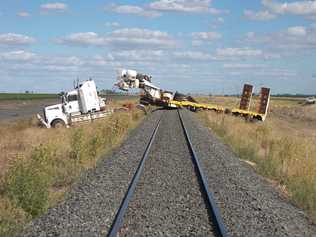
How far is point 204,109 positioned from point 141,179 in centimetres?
4516

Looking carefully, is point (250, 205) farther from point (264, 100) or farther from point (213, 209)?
point (264, 100)

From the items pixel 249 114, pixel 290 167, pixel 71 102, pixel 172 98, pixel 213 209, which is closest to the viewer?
pixel 213 209

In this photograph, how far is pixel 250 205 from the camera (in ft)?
38.2

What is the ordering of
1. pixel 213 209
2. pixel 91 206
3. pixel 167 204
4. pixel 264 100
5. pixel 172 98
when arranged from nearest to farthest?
pixel 213 209 → pixel 91 206 → pixel 167 204 → pixel 264 100 → pixel 172 98

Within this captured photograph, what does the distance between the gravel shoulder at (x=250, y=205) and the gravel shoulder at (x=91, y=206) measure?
2192mm

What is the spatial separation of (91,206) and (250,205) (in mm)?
3311

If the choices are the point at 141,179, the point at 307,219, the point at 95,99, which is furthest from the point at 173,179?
the point at 95,99

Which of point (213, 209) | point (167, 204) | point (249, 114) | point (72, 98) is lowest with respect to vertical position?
point (249, 114)

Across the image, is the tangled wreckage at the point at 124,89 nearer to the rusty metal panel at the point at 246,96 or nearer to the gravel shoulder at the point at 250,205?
the rusty metal panel at the point at 246,96

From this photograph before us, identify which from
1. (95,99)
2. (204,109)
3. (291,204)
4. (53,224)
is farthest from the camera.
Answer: (204,109)

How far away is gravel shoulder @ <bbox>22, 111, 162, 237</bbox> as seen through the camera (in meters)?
9.32

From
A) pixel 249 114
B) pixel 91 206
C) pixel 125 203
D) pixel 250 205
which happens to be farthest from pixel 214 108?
pixel 91 206

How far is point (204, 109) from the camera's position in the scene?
194 feet

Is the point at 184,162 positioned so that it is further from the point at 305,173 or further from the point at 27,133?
the point at 27,133
